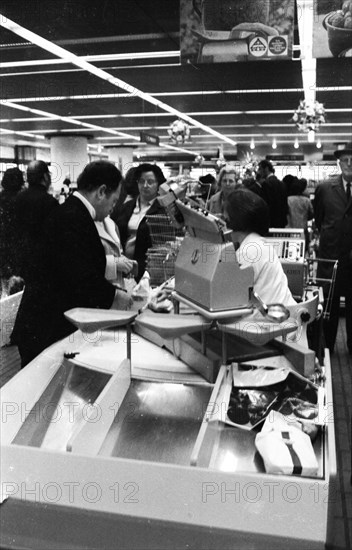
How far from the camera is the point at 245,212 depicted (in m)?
2.26

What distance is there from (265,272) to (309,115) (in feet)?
7.73

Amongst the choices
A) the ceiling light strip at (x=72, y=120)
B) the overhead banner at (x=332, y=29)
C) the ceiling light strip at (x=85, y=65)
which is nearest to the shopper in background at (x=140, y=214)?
the ceiling light strip at (x=72, y=120)

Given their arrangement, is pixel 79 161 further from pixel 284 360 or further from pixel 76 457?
pixel 76 457

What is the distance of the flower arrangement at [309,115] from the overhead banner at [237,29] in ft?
4.02

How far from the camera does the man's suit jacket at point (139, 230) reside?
3.18 m

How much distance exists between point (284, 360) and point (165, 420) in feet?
1.40

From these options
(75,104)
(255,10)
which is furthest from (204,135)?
(255,10)

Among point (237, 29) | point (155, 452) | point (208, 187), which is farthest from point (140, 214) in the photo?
point (155, 452)

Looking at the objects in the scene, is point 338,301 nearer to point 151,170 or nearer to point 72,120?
point 151,170

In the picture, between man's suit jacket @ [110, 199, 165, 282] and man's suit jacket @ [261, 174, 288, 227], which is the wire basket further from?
man's suit jacket @ [261, 174, 288, 227]

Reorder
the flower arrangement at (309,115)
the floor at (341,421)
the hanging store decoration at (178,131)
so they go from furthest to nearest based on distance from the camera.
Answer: the hanging store decoration at (178,131) < the flower arrangement at (309,115) < the floor at (341,421)

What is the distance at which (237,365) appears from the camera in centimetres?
161

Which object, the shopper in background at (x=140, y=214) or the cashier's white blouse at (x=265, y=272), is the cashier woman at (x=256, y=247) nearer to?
the cashier's white blouse at (x=265, y=272)

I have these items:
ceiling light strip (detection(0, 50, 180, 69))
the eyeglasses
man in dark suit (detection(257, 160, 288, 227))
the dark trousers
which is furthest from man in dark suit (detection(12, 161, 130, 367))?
man in dark suit (detection(257, 160, 288, 227))
